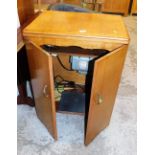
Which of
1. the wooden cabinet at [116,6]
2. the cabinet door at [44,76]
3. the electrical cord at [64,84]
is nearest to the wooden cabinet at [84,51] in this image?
the cabinet door at [44,76]

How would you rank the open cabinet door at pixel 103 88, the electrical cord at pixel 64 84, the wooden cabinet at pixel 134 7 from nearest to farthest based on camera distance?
1. the open cabinet door at pixel 103 88
2. the electrical cord at pixel 64 84
3. the wooden cabinet at pixel 134 7

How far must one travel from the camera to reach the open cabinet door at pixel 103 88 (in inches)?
35.7

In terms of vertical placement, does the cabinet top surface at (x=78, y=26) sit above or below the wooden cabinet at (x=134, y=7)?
above

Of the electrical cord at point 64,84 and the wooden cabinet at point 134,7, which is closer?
the electrical cord at point 64,84

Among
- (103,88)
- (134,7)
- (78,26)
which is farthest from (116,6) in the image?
(103,88)

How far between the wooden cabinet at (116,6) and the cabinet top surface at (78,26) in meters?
3.01

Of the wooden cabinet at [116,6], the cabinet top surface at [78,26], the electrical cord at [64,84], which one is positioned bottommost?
the electrical cord at [64,84]

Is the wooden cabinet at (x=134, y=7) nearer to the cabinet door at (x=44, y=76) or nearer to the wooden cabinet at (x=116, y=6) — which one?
the wooden cabinet at (x=116, y=6)

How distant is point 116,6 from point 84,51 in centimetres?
319
